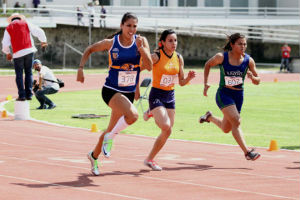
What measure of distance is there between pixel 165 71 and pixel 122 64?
3.74ft

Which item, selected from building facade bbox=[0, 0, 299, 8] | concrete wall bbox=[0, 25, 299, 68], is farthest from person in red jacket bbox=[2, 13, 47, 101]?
building facade bbox=[0, 0, 299, 8]

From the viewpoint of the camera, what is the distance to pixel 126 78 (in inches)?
370

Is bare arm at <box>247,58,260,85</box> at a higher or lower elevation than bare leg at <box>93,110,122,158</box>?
higher

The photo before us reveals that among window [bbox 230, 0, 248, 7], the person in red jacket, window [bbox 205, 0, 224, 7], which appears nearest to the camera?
the person in red jacket

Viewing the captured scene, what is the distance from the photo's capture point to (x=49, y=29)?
43.5 m

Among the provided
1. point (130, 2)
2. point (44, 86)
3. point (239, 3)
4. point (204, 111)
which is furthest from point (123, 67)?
point (239, 3)

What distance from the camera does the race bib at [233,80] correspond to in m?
11.1

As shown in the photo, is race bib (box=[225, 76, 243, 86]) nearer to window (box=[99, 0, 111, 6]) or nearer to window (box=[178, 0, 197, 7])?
window (box=[99, 0, 111, 6])

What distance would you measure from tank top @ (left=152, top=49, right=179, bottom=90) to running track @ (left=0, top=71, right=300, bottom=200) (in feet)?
3.96

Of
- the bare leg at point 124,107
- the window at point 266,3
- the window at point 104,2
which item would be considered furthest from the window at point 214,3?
the bare leg at point 124,107

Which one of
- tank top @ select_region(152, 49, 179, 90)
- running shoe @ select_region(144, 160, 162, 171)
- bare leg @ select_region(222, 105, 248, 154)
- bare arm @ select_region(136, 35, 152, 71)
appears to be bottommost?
running shoe @ select_region(144, 160, 162, 171)

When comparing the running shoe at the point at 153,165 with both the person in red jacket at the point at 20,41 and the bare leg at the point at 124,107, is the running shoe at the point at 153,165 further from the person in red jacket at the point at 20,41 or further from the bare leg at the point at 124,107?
the person in red jacket at the point at 20,41

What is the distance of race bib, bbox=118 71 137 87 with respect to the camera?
9398 mm

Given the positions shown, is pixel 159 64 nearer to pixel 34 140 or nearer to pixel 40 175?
pixel 40 175
